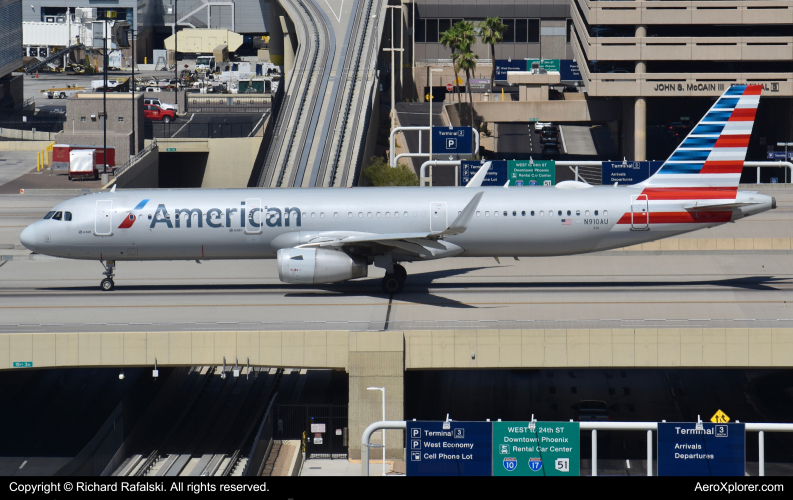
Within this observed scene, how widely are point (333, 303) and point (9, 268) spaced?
826 inches

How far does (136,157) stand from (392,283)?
1821 inches

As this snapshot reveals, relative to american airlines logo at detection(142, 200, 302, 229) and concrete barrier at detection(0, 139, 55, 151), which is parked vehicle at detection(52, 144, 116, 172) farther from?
american airlines logo at detection(142, 200, 302, 229)

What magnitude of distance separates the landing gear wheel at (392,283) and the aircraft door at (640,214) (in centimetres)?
1115

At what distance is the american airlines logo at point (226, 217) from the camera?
146ft

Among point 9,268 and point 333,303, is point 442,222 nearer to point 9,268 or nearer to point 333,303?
point 333,303

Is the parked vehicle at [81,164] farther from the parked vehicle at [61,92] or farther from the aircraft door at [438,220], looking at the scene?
the parked vehicle at [61,92]

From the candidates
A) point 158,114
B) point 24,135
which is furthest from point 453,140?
point 24,135

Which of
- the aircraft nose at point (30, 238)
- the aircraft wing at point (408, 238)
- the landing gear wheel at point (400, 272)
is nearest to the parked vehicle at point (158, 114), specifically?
the aircraft nose at point (30, 238)

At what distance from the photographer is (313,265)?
4300 cm

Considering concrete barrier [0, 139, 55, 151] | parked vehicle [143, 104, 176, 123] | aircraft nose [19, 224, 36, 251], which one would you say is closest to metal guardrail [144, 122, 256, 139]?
parked vehicle [143, 104, 176, 123]

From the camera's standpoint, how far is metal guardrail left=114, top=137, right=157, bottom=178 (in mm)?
79463

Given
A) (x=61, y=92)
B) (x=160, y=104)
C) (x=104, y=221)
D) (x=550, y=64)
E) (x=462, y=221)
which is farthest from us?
(x=61, y=92)

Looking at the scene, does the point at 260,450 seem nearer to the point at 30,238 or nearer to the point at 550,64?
the point at 30,238

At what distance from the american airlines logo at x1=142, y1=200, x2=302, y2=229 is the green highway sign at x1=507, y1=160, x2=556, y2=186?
2652 centimetres
